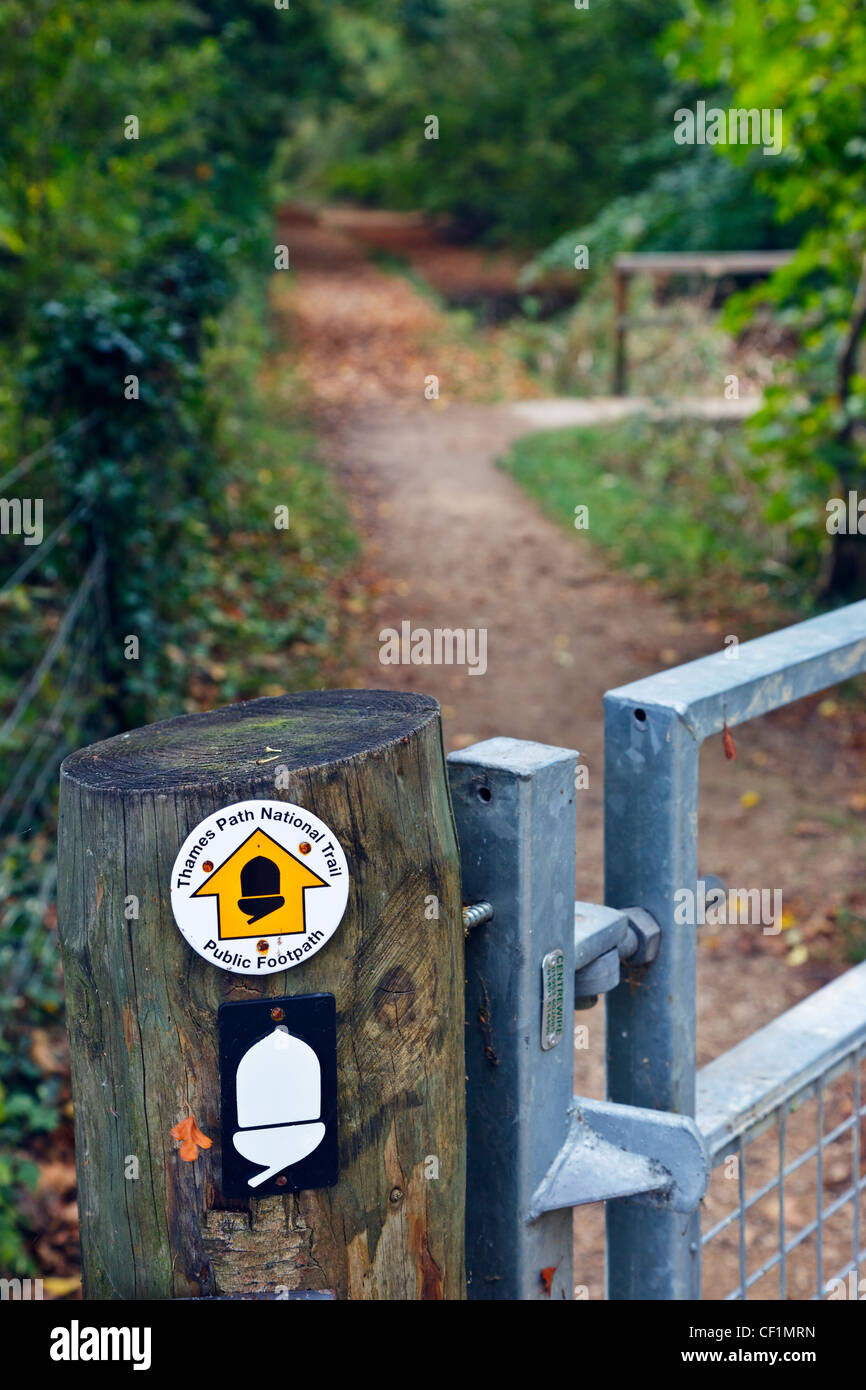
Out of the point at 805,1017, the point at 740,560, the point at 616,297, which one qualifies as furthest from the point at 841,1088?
the point at 616,297

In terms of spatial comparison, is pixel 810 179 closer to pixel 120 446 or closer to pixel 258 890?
pixel 120 446

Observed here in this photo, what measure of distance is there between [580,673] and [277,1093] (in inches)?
258

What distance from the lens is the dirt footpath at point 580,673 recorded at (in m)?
4.86

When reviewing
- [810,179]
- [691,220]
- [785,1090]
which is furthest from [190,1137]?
[691,220]

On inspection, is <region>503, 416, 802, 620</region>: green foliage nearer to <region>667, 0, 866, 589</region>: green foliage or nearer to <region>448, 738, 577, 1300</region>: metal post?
<region>667, 0, 866, 589</region>: green foliage

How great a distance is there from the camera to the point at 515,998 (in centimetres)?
131

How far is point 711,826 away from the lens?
5.93m

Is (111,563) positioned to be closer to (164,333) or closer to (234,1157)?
(164,333)

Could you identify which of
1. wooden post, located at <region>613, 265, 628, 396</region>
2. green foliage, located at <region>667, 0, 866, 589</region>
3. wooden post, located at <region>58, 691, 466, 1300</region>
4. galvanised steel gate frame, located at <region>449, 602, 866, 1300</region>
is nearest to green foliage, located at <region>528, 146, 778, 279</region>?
wooden post, located at <region>613, 265, 628, 396</region>

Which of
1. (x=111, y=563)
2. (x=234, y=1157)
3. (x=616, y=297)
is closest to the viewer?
(x=234, y=1157)

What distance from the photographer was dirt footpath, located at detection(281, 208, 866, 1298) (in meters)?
4.86

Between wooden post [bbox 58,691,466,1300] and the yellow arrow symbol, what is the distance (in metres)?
0.04

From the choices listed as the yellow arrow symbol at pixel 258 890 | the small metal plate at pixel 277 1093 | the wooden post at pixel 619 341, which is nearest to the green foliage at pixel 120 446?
the small metal plate at pixel 277 1093
